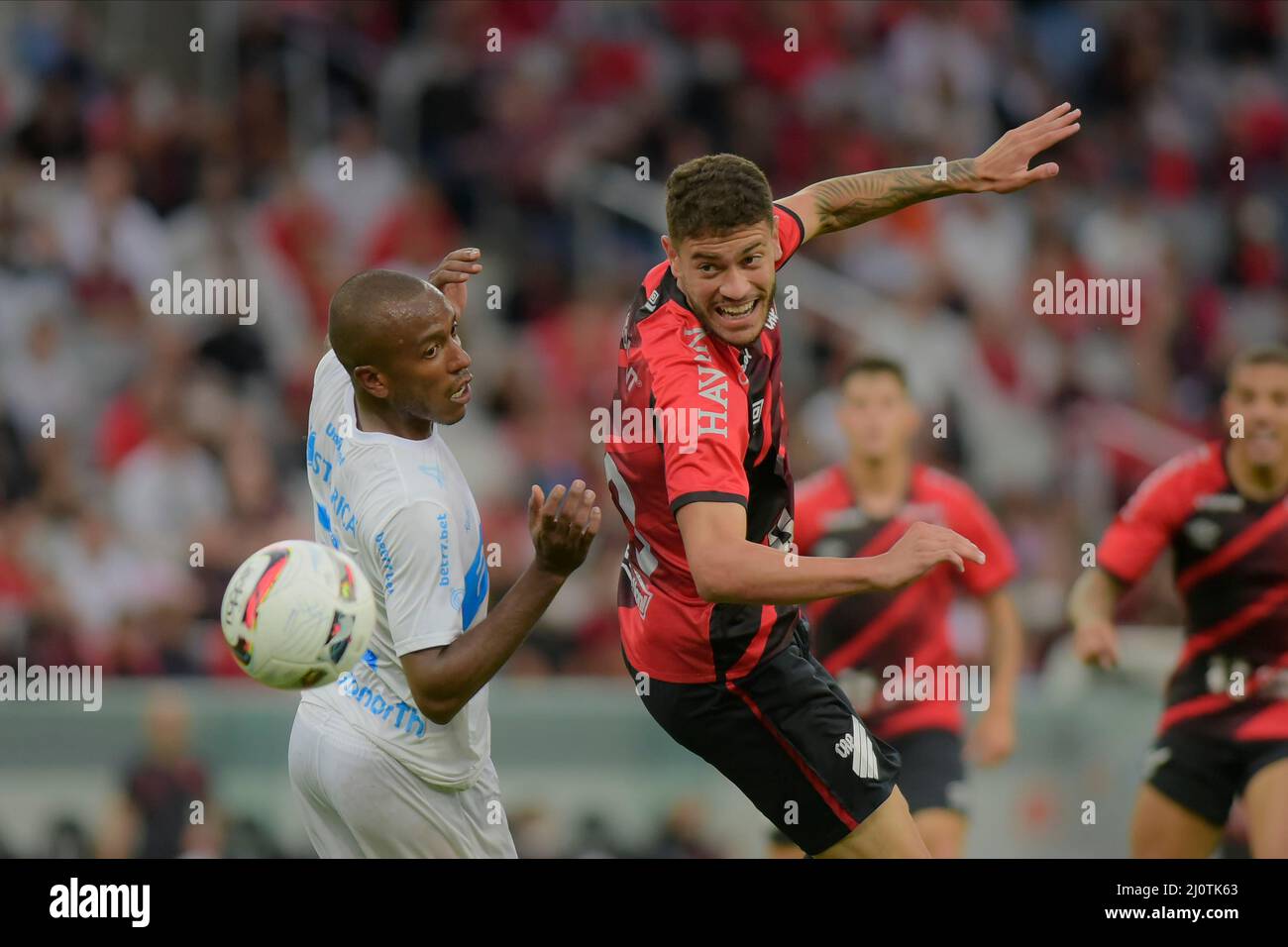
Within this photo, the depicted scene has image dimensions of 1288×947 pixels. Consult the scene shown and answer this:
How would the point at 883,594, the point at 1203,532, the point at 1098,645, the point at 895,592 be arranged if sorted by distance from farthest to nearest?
the point at 883,594, the point at 895,592, the point at 1203,532, the point at 1098,645

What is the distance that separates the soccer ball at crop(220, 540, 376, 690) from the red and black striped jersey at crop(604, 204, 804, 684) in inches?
34.4

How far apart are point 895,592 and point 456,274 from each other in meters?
2.78

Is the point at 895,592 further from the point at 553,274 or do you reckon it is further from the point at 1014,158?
the point at 553,274

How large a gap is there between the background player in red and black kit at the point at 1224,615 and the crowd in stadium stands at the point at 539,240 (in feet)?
9.42

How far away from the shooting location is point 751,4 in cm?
1309

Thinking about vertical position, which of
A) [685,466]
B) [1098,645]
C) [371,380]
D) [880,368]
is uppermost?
[880,368]

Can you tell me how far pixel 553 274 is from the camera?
12.1 metres

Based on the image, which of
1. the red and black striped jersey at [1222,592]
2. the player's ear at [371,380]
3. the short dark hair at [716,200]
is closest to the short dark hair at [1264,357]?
the red and black striped jersey at [1222,592]

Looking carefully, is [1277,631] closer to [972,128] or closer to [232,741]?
[232,741]

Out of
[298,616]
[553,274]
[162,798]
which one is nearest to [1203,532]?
[298,616]

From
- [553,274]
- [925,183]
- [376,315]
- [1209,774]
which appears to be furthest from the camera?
[553,274]
